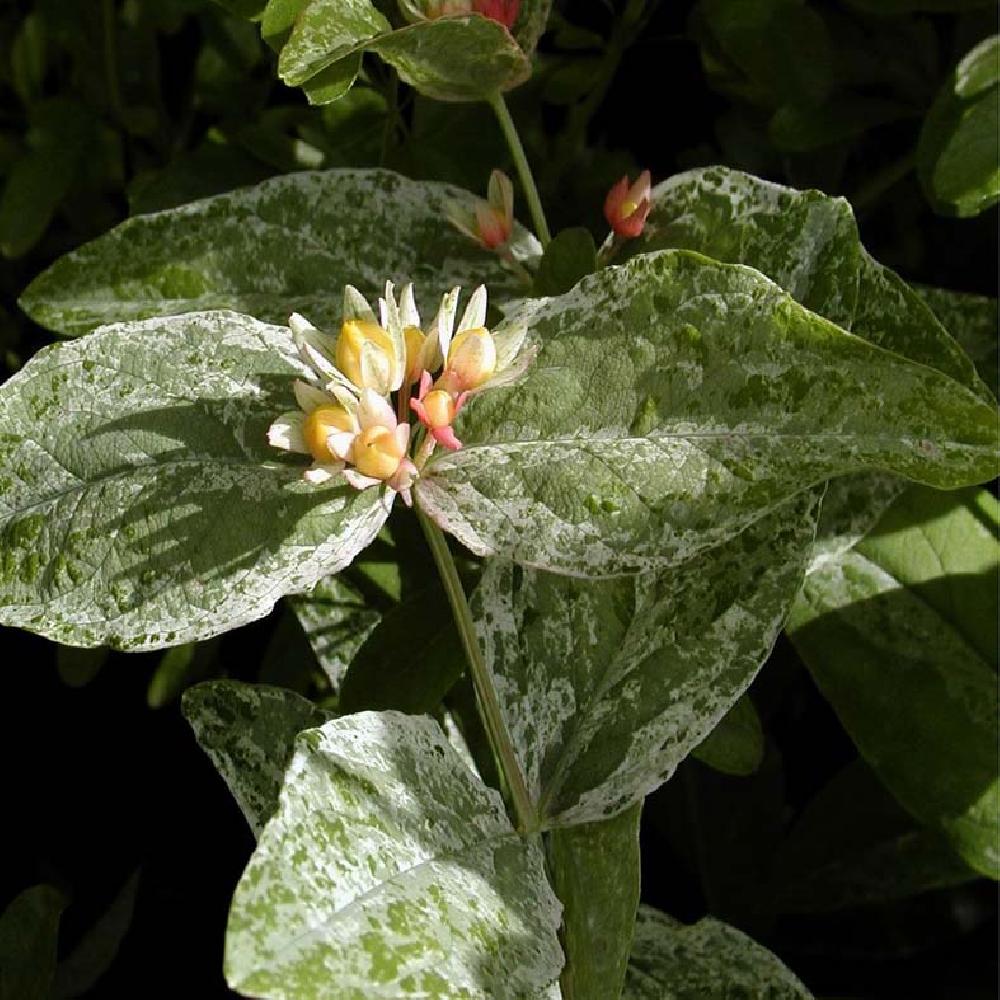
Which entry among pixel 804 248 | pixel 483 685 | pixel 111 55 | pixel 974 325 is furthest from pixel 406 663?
pixel 111 55

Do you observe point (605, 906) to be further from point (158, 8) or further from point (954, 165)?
point (158, 8)

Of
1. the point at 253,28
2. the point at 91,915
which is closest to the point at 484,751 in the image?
the point at 91,915

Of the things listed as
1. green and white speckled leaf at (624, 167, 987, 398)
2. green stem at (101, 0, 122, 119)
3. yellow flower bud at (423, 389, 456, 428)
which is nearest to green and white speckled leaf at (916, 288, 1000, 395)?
green and white speckled leaf at (624, 167, 987, 398)

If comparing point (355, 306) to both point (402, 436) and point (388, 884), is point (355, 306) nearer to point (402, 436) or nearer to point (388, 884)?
point (402, 436)

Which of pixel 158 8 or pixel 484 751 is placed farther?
pixel 158 8

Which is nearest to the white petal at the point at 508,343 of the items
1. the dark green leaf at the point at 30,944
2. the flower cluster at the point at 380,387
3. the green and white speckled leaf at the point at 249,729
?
the flower cluster at the point at 380,387

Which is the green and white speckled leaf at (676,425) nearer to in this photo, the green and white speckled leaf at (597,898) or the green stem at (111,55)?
the green and white speckled leaf at (597,898)
